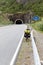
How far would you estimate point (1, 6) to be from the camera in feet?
414

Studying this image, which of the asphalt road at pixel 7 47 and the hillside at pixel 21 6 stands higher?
the asphalt road at pixel 7 47

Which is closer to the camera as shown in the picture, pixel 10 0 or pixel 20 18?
pixel 20 18

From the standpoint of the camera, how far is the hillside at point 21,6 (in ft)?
374

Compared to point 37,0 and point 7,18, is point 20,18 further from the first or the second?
point 37,0

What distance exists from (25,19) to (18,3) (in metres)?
25.1

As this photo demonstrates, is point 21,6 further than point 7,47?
Yes

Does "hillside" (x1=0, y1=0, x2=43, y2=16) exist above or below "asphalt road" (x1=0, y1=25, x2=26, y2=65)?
below

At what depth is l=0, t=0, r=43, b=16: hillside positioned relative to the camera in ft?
374

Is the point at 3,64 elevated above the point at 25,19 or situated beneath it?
elevated above

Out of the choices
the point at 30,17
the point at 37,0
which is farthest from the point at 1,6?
the point at 30,17

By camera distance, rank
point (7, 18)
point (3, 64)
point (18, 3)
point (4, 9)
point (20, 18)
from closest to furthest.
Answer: point (3, 64), point (7, 18), point (20, 18), point (4, 9), point (18, 3)

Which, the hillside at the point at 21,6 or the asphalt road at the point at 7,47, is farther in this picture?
the hillside at the point at 21,6

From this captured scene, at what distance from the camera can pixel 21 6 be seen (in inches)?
4951

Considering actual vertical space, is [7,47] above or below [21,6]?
above
